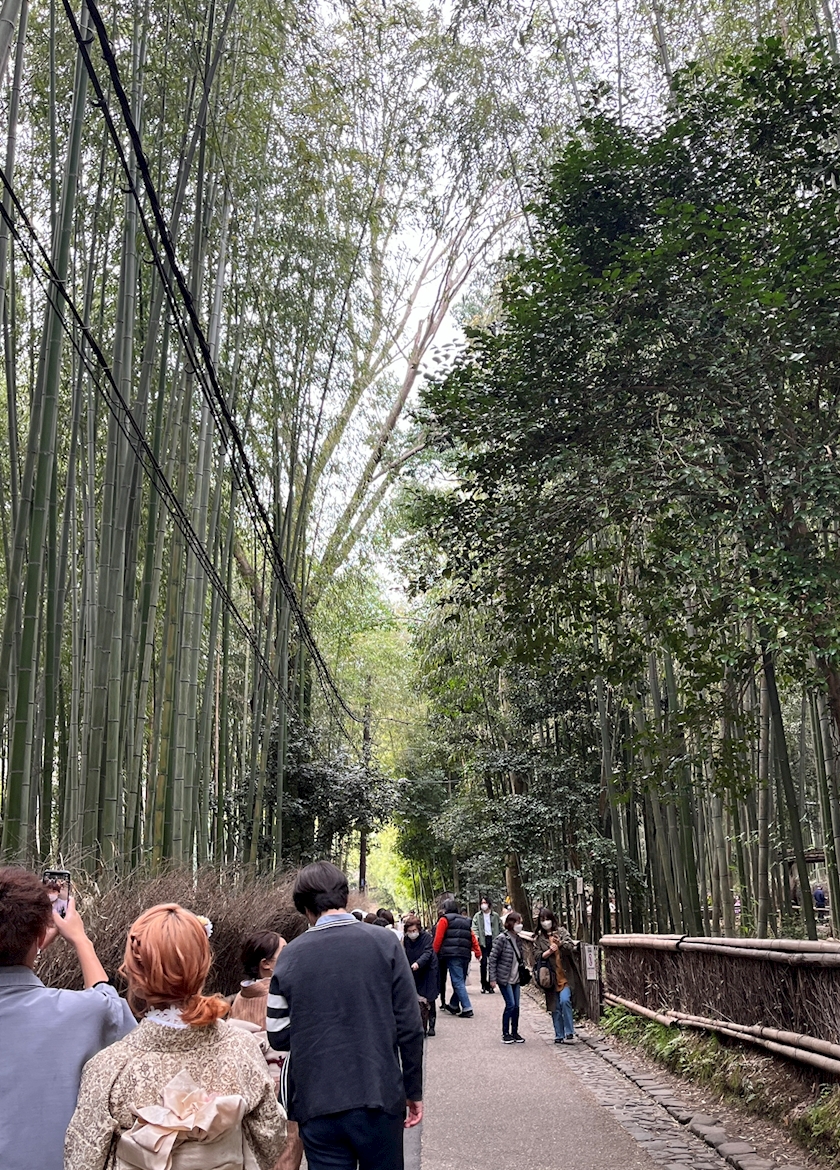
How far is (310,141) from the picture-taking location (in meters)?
8.49

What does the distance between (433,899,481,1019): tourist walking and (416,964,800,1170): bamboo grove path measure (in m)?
1.68

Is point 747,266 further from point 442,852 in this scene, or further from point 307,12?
point 442,852

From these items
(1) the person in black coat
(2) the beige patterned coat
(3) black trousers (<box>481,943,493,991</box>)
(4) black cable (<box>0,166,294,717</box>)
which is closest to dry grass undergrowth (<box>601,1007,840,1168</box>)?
(1) the person in black coat

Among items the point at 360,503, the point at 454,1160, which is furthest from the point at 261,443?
the point at 454,1160

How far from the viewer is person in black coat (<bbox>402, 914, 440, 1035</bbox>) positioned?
776 centimetres

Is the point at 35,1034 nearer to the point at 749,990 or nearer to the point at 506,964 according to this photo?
the point at 749,990

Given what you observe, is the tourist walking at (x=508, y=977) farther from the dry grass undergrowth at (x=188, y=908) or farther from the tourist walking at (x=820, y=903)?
the tourist walking at (x=820, y=903)

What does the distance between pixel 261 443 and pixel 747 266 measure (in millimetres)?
6090

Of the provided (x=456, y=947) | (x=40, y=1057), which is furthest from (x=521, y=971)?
(x=40, y=1057)

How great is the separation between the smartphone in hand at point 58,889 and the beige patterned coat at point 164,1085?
0.36 meters

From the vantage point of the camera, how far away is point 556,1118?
5.37m

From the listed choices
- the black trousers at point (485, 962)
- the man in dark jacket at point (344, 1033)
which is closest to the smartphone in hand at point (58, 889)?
the man in dark jacket at point (344, 1033)

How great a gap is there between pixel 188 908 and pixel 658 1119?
8.67ft

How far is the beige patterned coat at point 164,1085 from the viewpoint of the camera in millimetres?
1622
